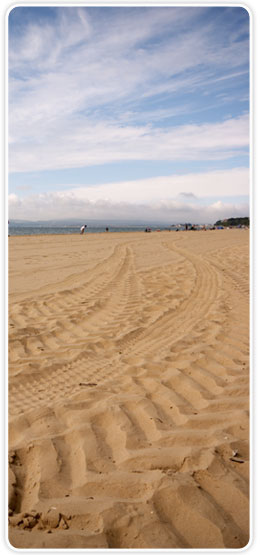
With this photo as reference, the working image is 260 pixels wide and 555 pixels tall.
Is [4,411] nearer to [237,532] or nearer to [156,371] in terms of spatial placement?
[237,532]

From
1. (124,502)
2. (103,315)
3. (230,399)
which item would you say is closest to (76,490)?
(124,502)

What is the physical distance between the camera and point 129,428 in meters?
2.60

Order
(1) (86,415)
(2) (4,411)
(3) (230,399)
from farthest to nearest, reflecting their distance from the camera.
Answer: (3) (230,399), (1) (86,415), (2) (4,411)

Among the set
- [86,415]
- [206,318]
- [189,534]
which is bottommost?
[189,534]

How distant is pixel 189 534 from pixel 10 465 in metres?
1.17

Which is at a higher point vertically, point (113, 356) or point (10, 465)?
point (113, 356)

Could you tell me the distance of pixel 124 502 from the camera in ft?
6.29

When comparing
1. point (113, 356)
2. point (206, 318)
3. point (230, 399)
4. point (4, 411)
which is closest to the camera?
point (4, 411)

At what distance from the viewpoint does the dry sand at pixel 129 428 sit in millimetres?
1803

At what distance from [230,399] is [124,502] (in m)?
1.40

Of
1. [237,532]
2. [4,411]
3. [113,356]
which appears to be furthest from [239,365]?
[4,411]

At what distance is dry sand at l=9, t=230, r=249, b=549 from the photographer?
180cm

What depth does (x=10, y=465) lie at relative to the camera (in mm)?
2236

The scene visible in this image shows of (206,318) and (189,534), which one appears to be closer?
(189,534)
